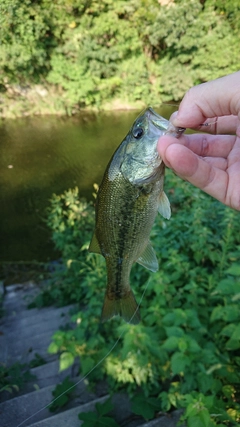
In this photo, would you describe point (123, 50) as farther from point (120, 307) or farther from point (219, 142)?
point (120, 307)

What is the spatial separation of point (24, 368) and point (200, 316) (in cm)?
215

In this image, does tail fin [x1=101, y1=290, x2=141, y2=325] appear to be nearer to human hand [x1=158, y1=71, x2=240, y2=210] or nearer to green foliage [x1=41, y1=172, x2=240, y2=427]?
green foliage [x1=41, y1=172, x2=240, y2=427]

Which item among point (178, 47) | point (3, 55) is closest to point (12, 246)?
point (3, 55)

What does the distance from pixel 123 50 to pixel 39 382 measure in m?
16.6

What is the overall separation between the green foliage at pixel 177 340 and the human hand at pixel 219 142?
686 millimetres

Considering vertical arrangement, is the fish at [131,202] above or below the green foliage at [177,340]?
above

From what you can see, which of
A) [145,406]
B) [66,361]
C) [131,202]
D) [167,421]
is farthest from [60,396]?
[131,202]

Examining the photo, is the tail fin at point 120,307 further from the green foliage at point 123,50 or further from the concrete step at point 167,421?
the green foliage at point 123,50

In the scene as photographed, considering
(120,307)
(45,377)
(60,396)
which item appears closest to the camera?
(120,307)

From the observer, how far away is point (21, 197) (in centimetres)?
895

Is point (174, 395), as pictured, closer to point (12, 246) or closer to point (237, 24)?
point (12, 246)

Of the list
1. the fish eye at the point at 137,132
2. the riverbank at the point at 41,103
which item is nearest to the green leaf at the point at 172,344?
the fish eye at the point at 137,132

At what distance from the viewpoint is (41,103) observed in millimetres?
15773

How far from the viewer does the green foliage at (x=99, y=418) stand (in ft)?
6.68
